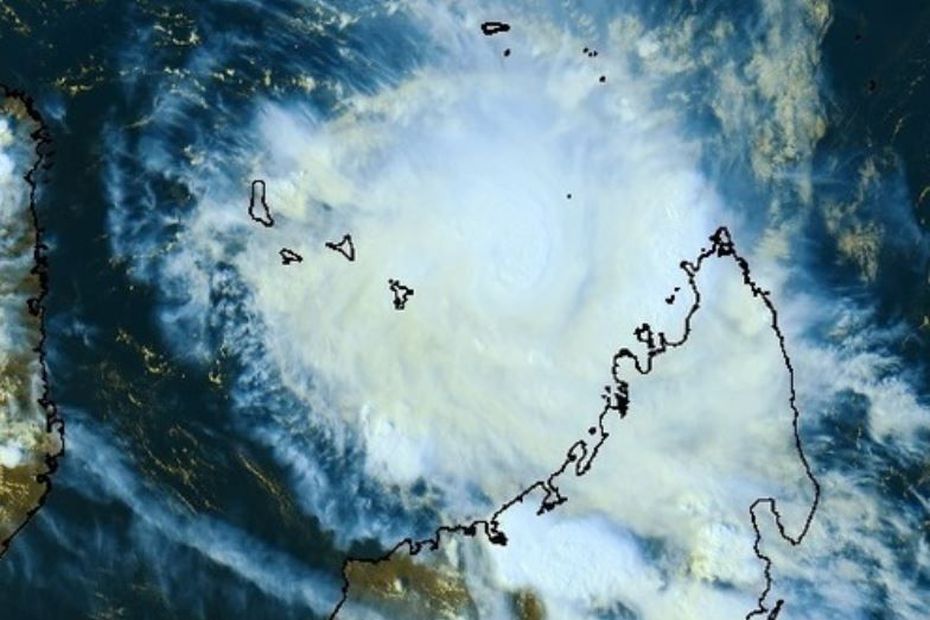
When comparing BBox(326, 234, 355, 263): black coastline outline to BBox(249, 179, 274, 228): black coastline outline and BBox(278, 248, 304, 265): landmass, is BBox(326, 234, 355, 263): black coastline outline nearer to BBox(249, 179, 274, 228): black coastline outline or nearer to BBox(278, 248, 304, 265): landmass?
BBox(278, 248, 304, 265): landmass

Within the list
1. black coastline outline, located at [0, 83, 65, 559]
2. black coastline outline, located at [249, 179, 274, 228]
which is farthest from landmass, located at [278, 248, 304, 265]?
black coastline outline, located at [0, 83, 65, 559]

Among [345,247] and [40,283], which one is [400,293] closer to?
[345,247]

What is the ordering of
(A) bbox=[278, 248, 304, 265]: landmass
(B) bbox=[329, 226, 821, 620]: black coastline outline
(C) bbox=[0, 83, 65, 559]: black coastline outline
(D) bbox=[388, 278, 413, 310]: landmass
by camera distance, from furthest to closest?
A: (C) bbox=[0, 83, 65, 559]: black coastline outline
(A) bbox=[278, 248, 304, 265]: landmass
(D) bbox=[388, 278, 413, 310]: landmass
(B) bbox=[329, 226, 821, 620]: black coastline outline

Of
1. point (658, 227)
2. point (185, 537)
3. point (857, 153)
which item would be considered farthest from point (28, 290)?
point (857, 153)

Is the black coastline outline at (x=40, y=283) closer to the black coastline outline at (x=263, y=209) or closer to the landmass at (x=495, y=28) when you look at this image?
the black coastline outline at (x=263, y=209)

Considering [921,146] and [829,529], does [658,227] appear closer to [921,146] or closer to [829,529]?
[921,146]

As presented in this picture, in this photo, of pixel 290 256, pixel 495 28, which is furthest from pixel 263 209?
pixel 495 28
